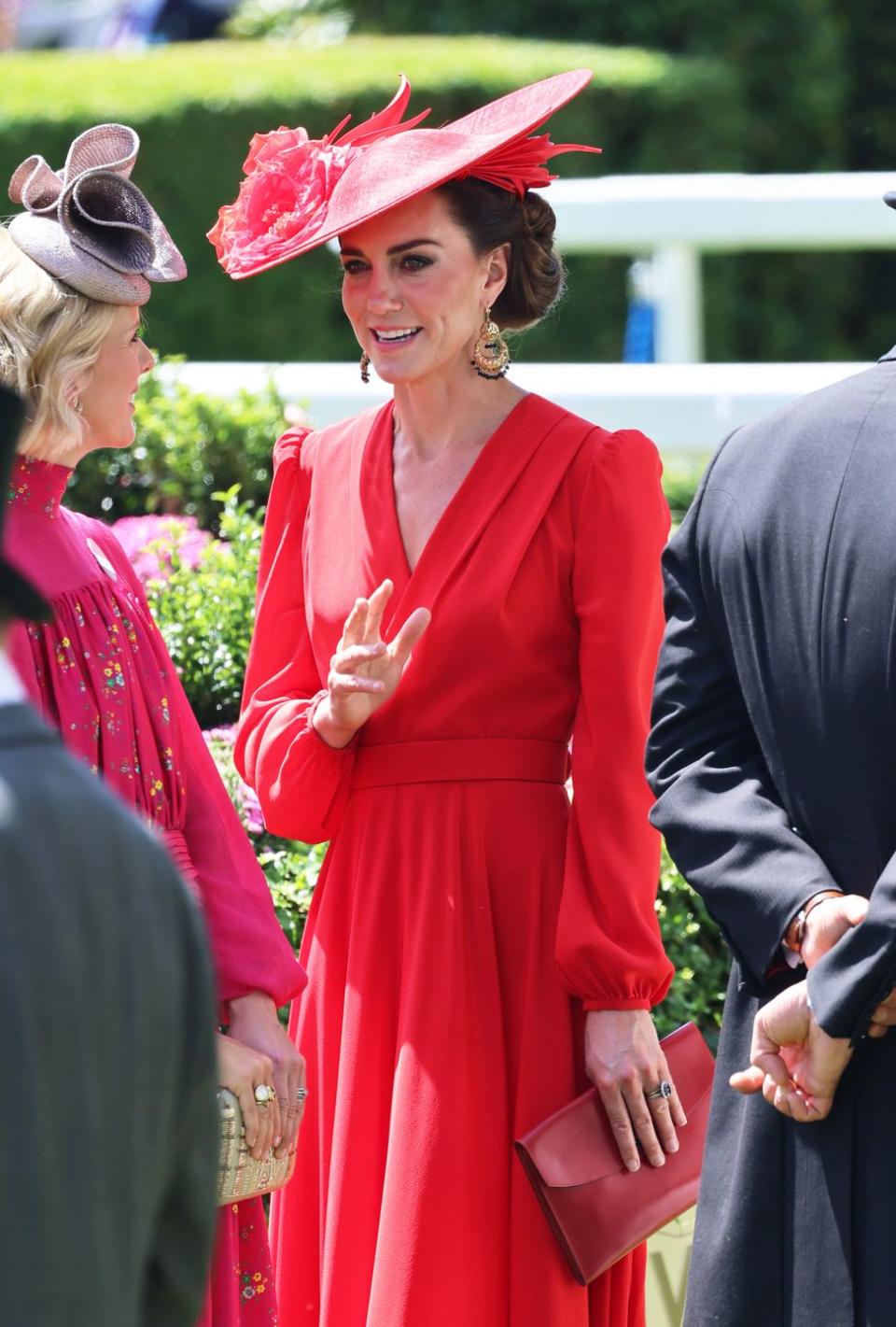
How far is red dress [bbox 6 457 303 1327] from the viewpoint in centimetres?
270

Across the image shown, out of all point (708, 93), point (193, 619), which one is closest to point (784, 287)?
point (708, 93)

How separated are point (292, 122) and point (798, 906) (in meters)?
11.9

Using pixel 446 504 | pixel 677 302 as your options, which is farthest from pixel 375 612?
pixel 677 302

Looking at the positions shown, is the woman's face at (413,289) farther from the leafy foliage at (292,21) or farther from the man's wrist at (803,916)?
the leafy foliage at (292,21)

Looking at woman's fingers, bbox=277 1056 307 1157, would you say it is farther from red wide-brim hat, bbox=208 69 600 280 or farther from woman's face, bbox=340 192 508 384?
red wide-brim hat, bbox=208 69 600 280

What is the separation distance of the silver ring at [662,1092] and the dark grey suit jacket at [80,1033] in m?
1.71

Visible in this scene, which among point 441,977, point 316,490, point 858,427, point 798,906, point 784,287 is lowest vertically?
point 784,287

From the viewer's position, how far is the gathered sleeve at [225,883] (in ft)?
9.28

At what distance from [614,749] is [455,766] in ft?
0.83

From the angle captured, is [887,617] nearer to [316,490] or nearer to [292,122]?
[316,490]

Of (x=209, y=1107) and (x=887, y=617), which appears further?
(x=887, y=617)

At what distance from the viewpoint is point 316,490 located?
136 inches

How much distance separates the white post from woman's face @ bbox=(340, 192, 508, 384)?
190 inches

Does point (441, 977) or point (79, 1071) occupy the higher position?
point (79, 1071)
